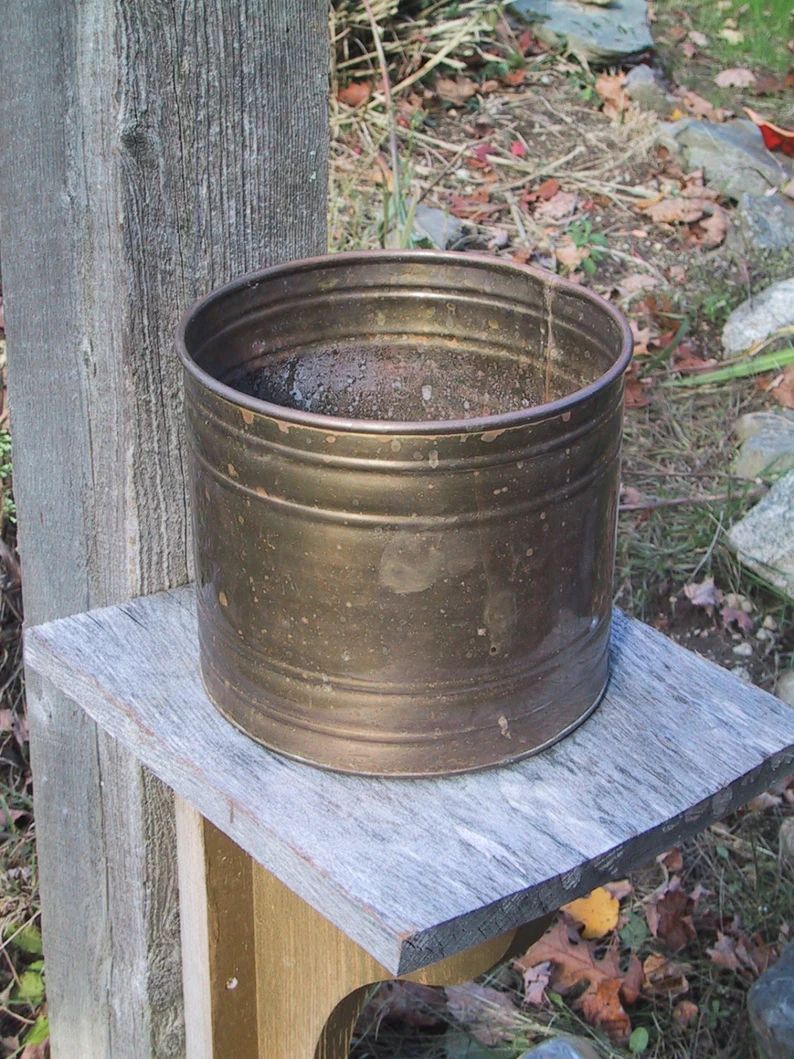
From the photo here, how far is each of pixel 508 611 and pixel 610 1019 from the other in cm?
181

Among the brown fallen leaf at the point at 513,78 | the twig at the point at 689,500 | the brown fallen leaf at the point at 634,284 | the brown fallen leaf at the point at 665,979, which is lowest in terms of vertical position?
the brown fallen leaf at the point at 665,979

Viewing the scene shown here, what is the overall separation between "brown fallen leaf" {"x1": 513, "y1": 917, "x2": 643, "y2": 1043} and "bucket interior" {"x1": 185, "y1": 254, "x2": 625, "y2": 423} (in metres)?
1.61

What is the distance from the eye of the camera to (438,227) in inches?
178

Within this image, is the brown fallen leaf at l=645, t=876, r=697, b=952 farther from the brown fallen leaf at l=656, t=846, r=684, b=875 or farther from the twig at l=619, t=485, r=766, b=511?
the twig at l=619, t=485, r=766, b=511

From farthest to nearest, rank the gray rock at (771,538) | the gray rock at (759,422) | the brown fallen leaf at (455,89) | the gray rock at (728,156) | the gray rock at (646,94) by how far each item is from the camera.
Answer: the gray rock at (646,94)
the brown fallen leaf at (455,89)
the gray rock at (728,156)
the gray rock at (759,422)
the gray rock at (771,538)

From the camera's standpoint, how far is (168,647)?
1602 millimetres

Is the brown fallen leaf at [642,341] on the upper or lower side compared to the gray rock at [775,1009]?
upper

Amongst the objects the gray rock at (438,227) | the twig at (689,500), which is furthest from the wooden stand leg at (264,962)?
the gray rock at (438,227)

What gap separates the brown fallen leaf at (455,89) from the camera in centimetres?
529

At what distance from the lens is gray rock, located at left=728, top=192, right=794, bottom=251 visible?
15.7ft

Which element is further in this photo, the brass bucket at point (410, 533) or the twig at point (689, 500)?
the twig at point (689, 500)

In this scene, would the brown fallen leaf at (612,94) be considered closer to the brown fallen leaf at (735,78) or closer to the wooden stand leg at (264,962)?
the brown fallen leaf at (735,78)

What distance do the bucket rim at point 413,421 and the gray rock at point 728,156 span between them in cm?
388

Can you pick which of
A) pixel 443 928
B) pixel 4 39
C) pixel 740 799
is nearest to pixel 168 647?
pixel 443 928
